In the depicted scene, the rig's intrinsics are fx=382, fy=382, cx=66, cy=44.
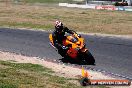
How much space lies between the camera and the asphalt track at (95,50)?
15.6 metres

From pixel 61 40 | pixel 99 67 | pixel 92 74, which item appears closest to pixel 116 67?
pixel 99 67

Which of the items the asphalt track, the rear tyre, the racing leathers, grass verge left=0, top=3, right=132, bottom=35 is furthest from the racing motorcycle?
grass verge left=0, top=3, right=132, bottom=35

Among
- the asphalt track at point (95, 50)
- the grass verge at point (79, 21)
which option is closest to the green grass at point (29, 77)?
the asphalt track at point (95, 50)

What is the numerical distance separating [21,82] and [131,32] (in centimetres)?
1979

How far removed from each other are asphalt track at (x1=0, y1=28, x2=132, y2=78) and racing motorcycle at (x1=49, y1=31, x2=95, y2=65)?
19.3 inches

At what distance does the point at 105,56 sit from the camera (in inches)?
706

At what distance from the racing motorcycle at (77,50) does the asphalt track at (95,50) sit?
0.49 meters

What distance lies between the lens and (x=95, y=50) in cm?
1975

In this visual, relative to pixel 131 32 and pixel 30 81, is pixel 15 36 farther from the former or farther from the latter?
pixel 30 81

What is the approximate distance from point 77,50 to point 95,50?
374 cm

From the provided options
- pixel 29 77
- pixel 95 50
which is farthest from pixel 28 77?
pixel 95 50

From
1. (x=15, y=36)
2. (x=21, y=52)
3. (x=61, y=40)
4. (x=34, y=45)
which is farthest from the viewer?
(x=15, y=36)

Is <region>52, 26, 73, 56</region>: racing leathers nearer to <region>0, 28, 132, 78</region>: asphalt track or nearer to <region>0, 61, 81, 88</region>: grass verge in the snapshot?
<region>0, 28, 132, 78</region>: asphalt track

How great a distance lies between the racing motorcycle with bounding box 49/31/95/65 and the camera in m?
16.2
